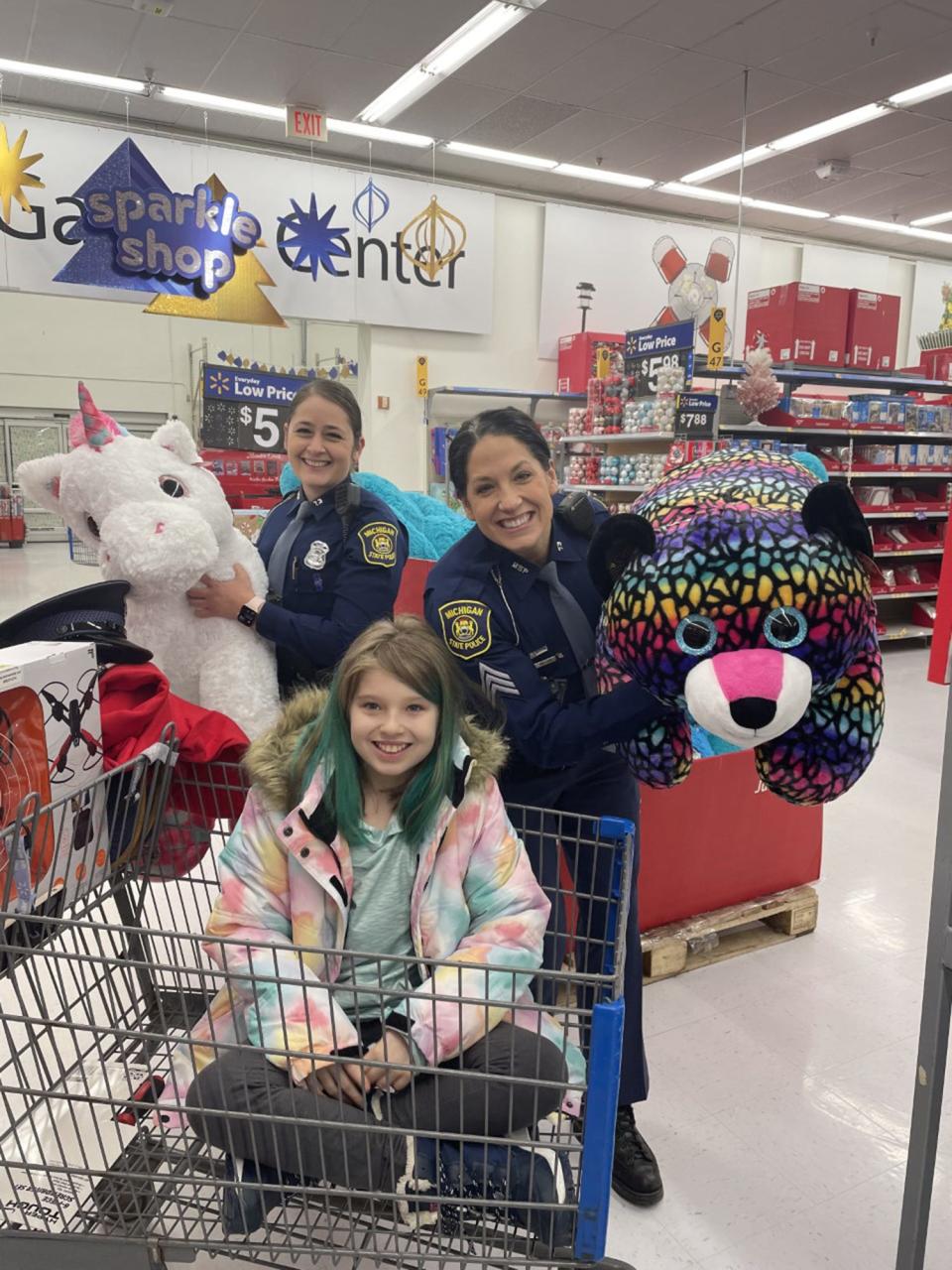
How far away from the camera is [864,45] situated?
6359mm

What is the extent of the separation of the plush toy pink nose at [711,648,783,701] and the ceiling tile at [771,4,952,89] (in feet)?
21.5

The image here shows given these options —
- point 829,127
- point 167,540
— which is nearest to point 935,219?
point 829,127

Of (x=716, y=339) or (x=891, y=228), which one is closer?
(x=716, y=339)

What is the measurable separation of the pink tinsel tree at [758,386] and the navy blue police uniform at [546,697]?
482cm

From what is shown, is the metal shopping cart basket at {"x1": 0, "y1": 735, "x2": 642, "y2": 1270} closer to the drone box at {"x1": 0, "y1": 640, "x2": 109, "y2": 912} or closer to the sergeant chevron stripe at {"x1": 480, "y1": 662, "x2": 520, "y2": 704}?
the drone box at {"x1": 0, "y1": 640, "x2": 109, "y2": 912}

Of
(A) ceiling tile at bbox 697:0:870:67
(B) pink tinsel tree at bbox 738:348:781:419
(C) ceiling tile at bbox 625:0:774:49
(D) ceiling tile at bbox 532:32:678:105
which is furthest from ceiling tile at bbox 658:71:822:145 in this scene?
(B) pink tinsel tree at bbox 738:348:781:419

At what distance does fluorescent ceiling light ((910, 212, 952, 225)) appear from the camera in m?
10.4

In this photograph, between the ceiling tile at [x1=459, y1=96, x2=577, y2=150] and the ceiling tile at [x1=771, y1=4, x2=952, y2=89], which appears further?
the ceiling tile at [x1=459, y1=96, x2=577, y2=150]

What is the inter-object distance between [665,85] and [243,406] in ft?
17.6

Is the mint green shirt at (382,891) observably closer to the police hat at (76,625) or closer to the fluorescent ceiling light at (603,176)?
the police hat at (76,625)

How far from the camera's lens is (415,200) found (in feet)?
28.8

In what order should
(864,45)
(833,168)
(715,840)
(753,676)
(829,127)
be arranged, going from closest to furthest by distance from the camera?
1. (753,676)
2. (715,840)
3. (864,45)
4. (829,127)
5. (833,168)

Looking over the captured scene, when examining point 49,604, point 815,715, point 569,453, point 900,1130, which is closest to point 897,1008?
point 900,1130

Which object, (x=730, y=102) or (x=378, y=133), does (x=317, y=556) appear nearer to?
(x=730, y=102)
